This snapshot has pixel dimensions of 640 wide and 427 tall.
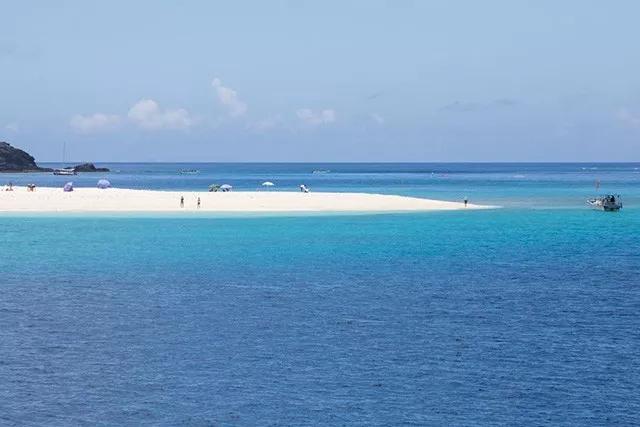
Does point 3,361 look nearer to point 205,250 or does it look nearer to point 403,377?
point 403,377

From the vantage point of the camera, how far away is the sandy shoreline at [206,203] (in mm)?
99125

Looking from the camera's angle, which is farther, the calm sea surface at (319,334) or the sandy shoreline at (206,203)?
the sandy shoreline at (206,203)

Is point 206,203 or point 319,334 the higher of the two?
point 206,203

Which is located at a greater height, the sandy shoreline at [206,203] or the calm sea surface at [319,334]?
→ the sandy shoreline at [206,203]

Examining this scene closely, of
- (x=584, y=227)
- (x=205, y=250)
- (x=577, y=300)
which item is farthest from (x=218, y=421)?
(x=584, y=227)

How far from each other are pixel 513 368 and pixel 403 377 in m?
3.45

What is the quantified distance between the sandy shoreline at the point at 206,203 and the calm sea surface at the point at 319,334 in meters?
36.5

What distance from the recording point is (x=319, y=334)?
3156cm

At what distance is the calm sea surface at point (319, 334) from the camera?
914 inches

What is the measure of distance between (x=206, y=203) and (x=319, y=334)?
72.1m

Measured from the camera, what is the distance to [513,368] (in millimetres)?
26859

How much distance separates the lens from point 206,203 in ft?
336

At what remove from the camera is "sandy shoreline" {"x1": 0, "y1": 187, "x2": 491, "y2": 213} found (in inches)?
3903

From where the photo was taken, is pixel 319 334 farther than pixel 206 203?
No
